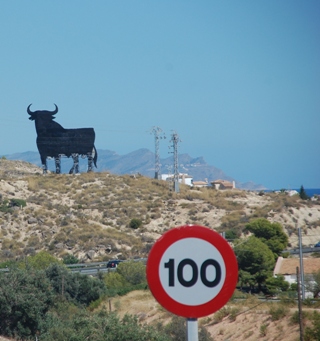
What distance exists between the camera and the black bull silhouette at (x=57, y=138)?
166 feet

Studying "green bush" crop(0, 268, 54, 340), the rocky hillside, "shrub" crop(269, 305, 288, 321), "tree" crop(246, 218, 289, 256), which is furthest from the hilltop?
"shrub" crop(269, 305, 288, 321)

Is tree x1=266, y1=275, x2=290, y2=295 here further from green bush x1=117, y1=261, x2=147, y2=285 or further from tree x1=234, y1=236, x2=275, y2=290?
green bush x1=117, y1=261, x2=147, y2=285

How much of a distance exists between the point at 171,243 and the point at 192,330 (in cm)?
44

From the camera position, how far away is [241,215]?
1983 inches

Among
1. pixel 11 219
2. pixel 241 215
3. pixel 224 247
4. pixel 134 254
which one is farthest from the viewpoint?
pixel 241 215

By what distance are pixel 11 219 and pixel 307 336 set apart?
31.1 meters

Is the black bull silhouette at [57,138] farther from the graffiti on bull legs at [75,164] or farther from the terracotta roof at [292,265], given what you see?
the terracotta roof at [292,265]

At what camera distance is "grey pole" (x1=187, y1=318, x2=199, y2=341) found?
3670 millimetres

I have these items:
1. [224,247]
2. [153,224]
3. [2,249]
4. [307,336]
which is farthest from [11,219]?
[224,247]

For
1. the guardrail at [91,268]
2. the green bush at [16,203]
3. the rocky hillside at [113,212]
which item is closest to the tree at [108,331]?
the guardrail at [91,268]

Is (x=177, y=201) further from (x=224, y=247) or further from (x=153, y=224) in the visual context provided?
(x=224, y=247)

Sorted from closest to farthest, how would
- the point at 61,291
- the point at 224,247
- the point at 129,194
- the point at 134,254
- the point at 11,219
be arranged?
the point at 224,247, the point at 61,291, the point at 134,254, the point at 11,219, the point at 129,194

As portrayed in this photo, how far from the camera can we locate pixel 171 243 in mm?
3850

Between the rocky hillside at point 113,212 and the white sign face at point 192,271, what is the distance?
3870cm
